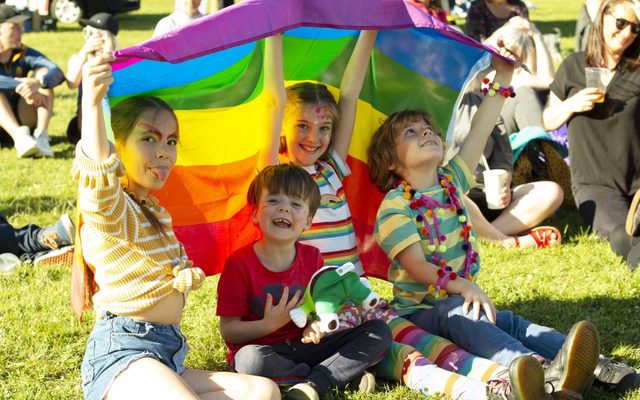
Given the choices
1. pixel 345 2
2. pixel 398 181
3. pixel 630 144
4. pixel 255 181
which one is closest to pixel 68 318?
pixel 255 181

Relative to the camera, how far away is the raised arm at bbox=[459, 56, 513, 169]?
4.61m

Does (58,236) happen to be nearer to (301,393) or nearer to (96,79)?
(301,393)

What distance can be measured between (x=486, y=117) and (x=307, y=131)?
3.06 feet

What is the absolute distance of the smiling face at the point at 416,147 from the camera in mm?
4418

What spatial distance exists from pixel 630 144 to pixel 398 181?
8.93 ft

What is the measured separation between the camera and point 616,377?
391 centimetres

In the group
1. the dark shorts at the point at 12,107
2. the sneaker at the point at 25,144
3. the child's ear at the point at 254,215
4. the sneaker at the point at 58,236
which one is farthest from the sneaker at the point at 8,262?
the dark shorts at the point at 12,107

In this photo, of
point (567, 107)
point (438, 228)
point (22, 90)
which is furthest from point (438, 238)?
point (22, 90)

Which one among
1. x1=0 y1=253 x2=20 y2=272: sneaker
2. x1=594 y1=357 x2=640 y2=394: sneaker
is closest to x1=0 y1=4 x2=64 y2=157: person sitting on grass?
x1=0 y1=253 x2=20 y2=272: sneaker

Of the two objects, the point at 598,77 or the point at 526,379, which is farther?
the point at 598,77

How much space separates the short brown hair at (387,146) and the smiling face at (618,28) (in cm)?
237

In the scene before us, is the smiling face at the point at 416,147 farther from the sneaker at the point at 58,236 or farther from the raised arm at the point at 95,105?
the sneaker at the point at 58,236

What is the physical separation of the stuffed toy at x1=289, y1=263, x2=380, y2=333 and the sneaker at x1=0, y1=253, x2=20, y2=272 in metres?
2.55

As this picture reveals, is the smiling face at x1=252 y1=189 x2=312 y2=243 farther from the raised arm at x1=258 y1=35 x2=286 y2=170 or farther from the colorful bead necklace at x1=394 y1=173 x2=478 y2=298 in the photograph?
the colorful bead necklace at x1=394 y1=173 x2=478 y2=298
